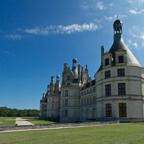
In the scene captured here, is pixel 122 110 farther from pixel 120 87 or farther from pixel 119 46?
pixel 119 46

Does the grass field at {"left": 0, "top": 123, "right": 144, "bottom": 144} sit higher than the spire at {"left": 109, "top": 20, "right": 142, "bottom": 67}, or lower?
lower

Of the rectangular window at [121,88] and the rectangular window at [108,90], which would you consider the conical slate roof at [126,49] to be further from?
the rectangular window at [108,90]

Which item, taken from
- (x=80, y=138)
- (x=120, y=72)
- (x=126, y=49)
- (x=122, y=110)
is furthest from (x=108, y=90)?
(x=80, y=138)

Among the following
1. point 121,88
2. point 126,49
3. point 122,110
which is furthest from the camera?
point 126,49

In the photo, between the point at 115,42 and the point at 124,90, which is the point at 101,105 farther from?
the point at 115,42

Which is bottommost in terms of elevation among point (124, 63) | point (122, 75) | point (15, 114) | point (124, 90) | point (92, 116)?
point (15, 114)

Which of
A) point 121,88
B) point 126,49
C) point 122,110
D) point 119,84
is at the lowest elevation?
point 122,110

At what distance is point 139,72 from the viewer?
116 feet

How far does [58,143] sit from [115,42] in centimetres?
3484

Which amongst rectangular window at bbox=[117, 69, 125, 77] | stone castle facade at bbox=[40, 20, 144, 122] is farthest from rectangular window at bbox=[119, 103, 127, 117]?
rectangular window at bbox=[117, 69, 125, 77]

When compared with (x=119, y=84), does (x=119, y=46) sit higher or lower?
higher

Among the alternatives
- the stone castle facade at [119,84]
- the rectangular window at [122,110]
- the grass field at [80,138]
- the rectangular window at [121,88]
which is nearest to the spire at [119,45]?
the stone castle facade at [119,84]

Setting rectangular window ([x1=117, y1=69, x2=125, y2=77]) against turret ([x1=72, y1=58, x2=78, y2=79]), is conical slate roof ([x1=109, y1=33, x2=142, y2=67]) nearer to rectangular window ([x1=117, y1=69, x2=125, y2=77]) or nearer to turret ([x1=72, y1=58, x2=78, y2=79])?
rectangular window ([x1=117, y1=69, x2=125, y2=77])

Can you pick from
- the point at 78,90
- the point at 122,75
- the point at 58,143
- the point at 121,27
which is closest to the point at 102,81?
the point at 122,75
